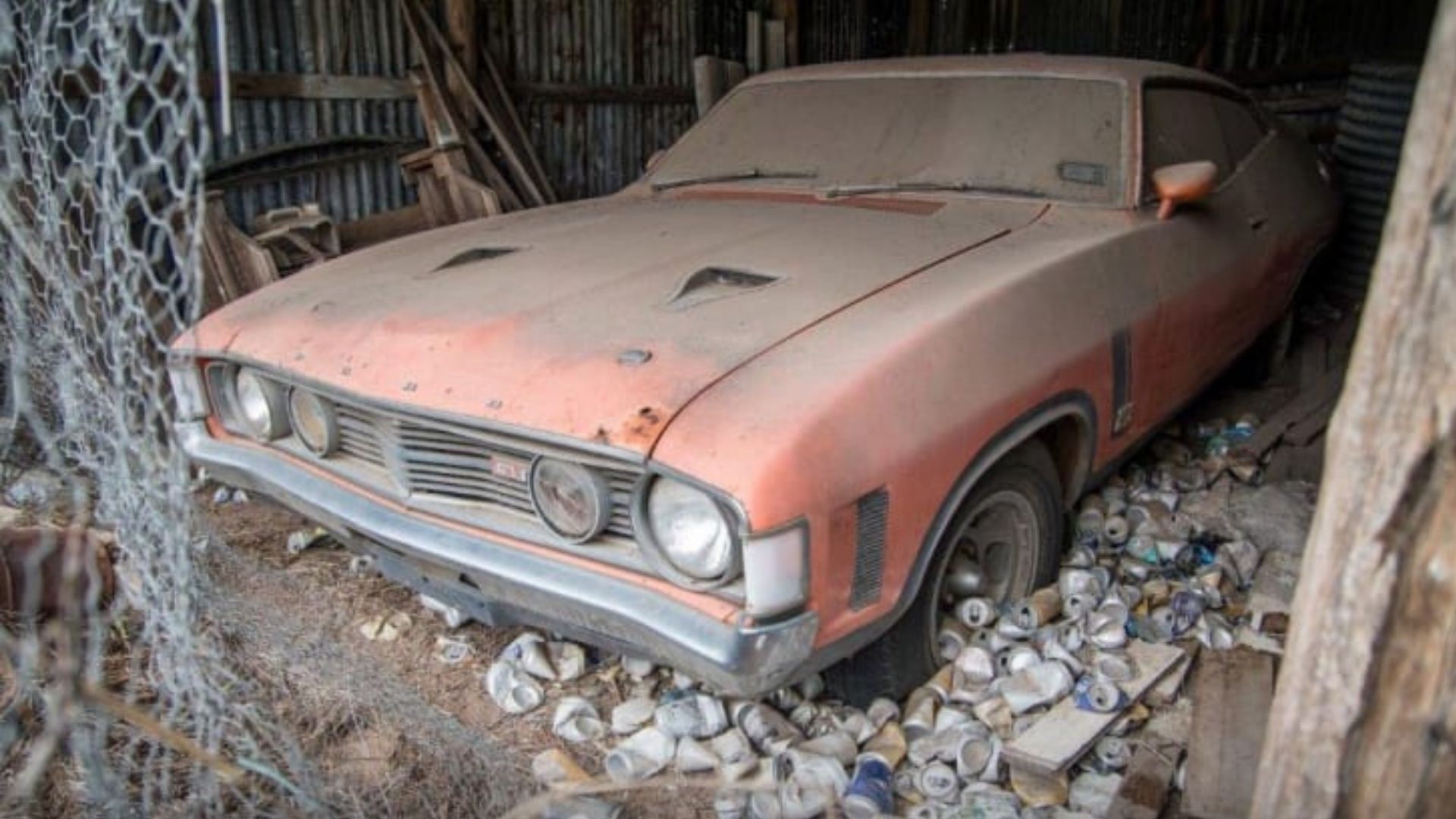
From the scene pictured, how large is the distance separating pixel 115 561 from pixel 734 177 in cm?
225

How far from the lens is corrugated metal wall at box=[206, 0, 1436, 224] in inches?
209

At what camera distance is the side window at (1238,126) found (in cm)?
388

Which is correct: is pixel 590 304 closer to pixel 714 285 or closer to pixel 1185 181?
pixel 714 285

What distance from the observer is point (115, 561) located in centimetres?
304

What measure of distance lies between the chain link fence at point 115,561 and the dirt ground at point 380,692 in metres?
0.11

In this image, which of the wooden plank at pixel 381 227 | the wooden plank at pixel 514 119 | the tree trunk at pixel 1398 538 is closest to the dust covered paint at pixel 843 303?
the tree trunk at pixel 1398 538

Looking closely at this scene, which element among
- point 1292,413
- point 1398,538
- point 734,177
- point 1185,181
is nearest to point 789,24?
point 734,177

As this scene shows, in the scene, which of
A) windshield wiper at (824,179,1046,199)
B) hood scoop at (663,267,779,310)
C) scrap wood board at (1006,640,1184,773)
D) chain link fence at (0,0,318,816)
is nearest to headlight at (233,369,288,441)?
chain link fence at (0,0,318,816)

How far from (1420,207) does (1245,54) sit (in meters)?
9.83

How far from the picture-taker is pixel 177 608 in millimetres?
2012

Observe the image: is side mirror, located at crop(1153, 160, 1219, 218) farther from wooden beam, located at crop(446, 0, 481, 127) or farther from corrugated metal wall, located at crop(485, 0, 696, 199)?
corrugated metal wall, located at crop(485, 0, 696, 199)

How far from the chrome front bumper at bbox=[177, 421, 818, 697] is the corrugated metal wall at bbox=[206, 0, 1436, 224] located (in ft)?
10.2

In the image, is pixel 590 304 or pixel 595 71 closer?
pixel 590 304

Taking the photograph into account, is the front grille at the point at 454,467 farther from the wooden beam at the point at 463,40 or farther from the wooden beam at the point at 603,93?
the wooden beam at the point at 603,93
